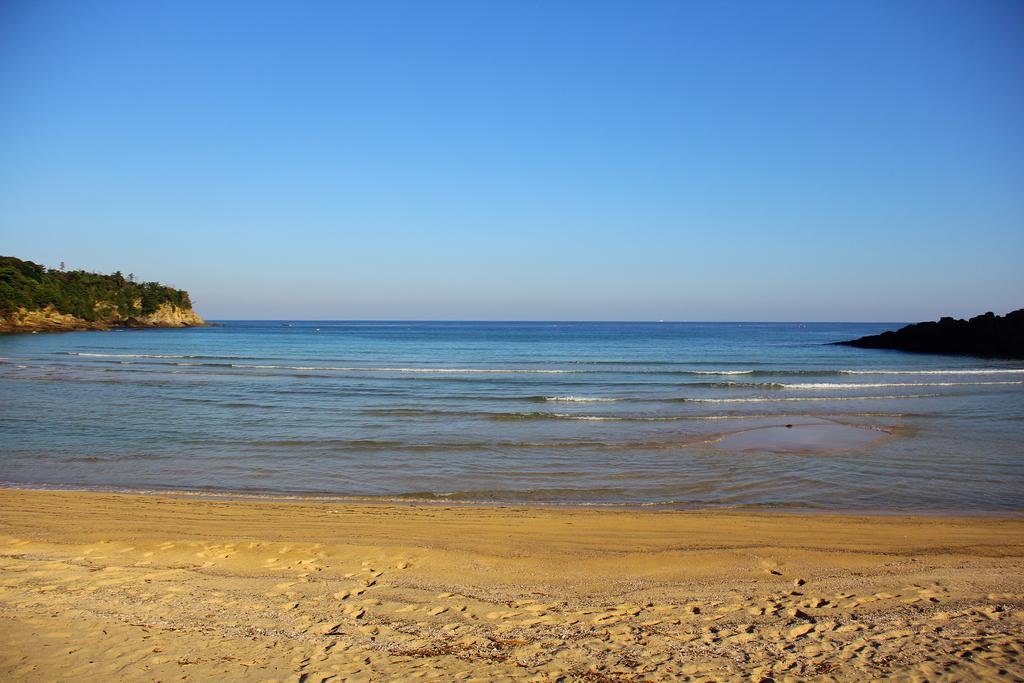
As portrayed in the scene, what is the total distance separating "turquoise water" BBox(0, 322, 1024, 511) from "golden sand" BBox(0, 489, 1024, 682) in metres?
1.86

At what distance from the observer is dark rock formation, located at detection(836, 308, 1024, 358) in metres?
51.9

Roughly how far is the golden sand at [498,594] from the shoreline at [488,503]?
1.46ft

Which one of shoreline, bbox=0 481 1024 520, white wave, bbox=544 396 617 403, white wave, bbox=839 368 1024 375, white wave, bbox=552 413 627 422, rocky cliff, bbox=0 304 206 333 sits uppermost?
rocky cliff, bbox=0 304 206 333

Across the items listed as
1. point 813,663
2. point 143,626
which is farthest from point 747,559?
point 143,626

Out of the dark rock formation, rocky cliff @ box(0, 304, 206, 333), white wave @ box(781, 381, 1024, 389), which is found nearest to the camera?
white wave @ box(781, 381, 1024, 389)

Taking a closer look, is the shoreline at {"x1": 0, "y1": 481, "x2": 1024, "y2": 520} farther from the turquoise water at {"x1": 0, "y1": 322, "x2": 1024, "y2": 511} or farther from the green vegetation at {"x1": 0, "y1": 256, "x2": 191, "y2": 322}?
the green vegetation at {"x1": 0, "y1": 256, "x2": 191, "y2": 322}

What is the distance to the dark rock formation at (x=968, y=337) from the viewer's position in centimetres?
5194

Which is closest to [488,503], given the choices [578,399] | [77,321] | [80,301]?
[578,399]

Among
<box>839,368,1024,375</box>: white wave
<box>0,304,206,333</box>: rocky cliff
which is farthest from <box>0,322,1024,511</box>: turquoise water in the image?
<box>0,304,206,333</box>: rocky cliff

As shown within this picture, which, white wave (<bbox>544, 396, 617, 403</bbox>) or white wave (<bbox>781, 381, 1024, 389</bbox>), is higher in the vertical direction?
white wave (<bbox>781, 381, 1024, 389</bbox>)

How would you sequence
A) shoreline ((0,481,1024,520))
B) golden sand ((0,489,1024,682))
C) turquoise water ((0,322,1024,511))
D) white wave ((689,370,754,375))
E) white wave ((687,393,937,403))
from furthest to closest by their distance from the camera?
1. white wave ((689,370,754,375))
2. white wave ((687,393,937,403))
3. turquoise water ((0,322,1024,511))
4. shoreline ((0,481,1024,520))
5. golden sand ((0,489,1024,682))

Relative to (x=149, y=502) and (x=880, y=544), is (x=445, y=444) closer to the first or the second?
(x=149, y=502)

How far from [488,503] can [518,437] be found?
5.79 meters

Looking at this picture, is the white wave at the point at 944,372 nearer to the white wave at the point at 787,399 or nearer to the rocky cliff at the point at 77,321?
the white wave at the point at 787,399
